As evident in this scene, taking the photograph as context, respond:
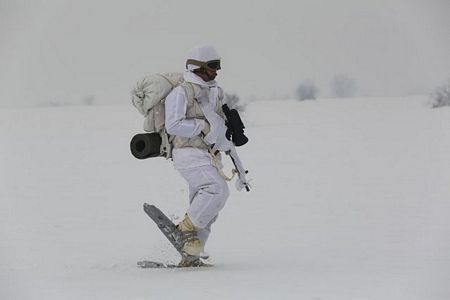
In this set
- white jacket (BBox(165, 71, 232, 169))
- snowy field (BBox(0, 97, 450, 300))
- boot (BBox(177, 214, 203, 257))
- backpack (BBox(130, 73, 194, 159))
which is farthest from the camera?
boot (BBox(177, 214, 203, 257))

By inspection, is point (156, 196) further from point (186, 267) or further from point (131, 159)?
point (186, 267)

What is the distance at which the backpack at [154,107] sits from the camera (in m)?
8.12

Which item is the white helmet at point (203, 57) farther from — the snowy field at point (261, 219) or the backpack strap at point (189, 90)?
the snowy field at point (261, 219)

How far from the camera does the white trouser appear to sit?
321 inches

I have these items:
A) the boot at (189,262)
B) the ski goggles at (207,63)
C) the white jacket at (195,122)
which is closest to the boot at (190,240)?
the boot at (189,262)

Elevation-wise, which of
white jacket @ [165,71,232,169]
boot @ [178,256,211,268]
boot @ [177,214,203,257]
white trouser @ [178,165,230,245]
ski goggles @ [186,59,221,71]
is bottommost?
boot @ [178,256,211,268]

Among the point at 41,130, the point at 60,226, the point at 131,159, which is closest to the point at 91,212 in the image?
the point at 60,226

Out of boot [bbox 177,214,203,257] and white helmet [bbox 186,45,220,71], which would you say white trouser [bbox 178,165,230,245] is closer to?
boot [bbox 177,214,203,257]

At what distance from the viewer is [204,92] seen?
8.26 metres

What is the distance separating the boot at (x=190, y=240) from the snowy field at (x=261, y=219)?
0.25 metres

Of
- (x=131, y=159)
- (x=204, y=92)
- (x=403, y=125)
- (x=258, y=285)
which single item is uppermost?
(x=403, y=125)

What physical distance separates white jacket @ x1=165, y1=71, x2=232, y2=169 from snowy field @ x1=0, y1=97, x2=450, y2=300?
0.87 meters

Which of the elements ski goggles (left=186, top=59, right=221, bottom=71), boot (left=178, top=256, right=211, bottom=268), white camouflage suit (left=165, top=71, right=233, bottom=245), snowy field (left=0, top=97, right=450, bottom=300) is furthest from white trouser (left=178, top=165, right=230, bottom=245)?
ski goggles (left=186, top=59, right=221, bottom=71)

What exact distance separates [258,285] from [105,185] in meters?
8.91
